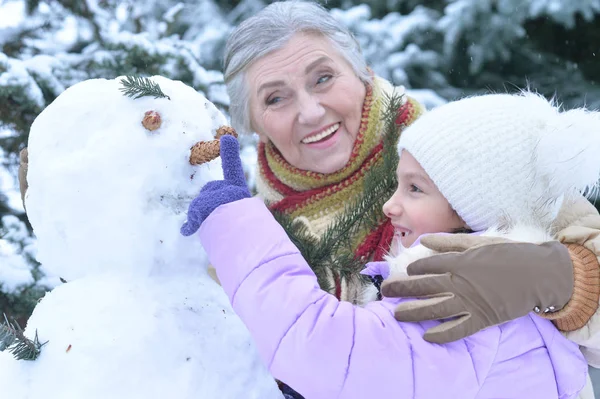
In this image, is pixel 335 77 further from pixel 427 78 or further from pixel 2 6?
pixel 427 78

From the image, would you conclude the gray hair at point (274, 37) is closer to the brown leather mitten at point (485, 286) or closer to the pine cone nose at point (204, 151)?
the pine cone nose at point (204, 151)

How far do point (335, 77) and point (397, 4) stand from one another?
7.98 feet

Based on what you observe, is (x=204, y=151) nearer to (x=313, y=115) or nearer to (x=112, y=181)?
(x=112, y=181)

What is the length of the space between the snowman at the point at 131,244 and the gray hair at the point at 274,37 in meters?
0.47

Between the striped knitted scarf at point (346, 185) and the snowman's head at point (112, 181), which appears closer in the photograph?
the snowman's head at point (112, 181)

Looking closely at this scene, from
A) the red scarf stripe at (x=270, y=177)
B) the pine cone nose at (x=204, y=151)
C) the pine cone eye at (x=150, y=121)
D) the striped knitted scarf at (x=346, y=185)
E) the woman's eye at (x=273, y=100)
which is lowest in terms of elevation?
the red scarf stripe at (x=270, y=177)

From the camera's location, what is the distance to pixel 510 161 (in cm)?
106

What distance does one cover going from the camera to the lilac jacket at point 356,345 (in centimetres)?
93

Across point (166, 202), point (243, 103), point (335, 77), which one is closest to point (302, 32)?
point (335, 77)

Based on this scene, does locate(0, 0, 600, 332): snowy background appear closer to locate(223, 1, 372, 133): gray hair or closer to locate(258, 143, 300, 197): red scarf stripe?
locate(223, 1, 372, 133): gray hair

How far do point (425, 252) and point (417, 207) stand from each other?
0.12m

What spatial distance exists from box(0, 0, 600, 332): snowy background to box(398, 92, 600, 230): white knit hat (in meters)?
0.39

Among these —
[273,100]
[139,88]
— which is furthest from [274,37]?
[139,88]

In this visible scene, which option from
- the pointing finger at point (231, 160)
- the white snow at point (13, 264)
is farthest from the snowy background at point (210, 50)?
the pointing finger at point (231, 160)
